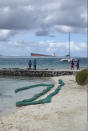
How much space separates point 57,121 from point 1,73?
88.8 feet

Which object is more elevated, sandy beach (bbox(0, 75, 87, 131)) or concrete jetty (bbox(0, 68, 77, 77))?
sandy beach (bbox(0, 75, 87, 131))

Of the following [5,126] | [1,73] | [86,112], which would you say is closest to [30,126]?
[5,126]

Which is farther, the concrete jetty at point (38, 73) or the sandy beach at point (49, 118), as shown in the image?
the concrete jetty at point (38, 73)

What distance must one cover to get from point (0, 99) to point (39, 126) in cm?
730

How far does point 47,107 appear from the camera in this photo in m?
11.1

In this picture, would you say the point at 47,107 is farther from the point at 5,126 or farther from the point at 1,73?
the point at 1,73

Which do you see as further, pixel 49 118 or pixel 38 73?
pixel 38 73

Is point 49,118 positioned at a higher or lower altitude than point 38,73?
higher

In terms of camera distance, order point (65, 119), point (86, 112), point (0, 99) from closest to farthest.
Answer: point (65, 119)
point (86, 112)
point (0, 99)

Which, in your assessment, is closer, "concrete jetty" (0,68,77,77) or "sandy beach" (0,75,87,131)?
"sandy beach" (0,75,87,131)

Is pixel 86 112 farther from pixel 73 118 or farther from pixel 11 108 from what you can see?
pixel 11 108

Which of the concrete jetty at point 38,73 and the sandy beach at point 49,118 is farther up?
the sandy beach at point 49,118

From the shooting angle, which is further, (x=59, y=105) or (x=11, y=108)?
(x=11, y=108)

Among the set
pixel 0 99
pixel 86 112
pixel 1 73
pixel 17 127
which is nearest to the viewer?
pixel 17 127
